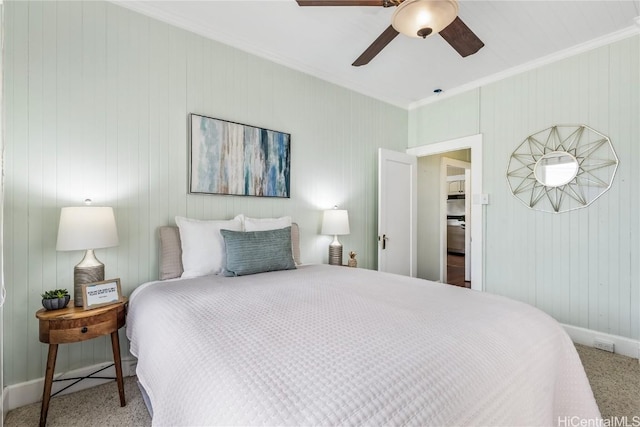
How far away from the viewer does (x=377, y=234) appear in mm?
3820

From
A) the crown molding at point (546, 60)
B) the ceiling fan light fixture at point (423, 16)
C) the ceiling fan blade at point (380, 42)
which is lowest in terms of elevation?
the ceiling fan light fixture at point (423, 16)

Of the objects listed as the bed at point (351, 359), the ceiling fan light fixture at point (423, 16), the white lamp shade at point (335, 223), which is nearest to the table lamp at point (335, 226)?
the white lamp shade at point (335, 223)

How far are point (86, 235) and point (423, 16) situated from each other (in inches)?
87.5

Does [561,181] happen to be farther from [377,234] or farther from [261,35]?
[261,35]

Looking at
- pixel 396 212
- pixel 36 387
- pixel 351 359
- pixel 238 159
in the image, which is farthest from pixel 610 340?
pixel 36 387

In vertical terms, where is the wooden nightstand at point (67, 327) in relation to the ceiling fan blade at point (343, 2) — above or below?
below

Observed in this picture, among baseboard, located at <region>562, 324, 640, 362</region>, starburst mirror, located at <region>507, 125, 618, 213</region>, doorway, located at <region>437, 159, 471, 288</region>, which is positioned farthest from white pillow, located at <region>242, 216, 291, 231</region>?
doorway, located at <region>437, 159, 471, 288</region>

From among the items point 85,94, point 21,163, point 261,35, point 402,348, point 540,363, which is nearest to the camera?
point 402,348

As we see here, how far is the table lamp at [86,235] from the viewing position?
168cm

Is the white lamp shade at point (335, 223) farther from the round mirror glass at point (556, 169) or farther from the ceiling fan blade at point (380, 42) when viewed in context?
the round mirror glass at point (556, 169)

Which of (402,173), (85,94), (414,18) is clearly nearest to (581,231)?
(402,173)

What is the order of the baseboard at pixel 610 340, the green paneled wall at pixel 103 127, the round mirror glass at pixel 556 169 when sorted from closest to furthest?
the green paneled wall at pixel 103 127 < the baseboard at pixel 610 340 < the round mirror glass at pixel 556 169

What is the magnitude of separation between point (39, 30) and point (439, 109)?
3.87m

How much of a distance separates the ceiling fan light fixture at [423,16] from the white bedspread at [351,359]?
1.50m
